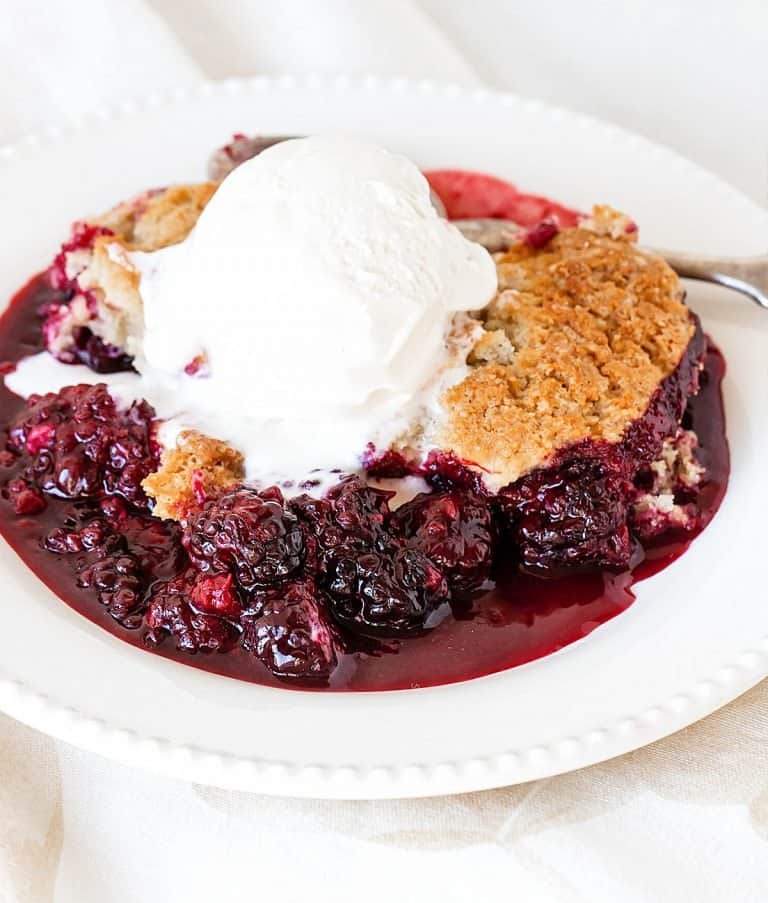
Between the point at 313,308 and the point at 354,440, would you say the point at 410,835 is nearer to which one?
the point at 354,440

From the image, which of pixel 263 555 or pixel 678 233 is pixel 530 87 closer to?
pixel 678 233

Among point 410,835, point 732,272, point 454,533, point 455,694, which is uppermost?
point 732,272

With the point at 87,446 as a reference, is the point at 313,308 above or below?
above

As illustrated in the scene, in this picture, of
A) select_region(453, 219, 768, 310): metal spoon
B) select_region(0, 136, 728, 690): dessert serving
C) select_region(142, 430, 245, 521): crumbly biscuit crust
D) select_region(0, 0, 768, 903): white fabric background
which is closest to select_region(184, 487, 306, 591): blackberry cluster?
select_region(0, 136, 728, 690): dessert serving

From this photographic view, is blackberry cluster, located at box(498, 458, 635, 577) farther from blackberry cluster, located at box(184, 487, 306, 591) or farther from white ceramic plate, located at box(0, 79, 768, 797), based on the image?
blackberry cluster, located at box(184, 487, 306, 591)

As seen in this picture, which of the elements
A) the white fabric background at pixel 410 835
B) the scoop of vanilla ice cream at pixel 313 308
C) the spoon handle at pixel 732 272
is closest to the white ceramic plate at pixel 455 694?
the spoon handle at pixel 732 272

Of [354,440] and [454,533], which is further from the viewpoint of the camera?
[354,440]

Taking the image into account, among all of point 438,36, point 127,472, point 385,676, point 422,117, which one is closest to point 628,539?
point 385,676

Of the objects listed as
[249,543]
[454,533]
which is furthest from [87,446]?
[454,533]
